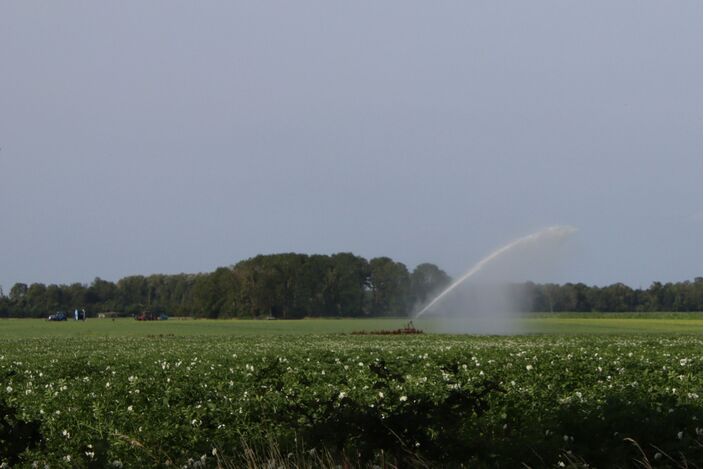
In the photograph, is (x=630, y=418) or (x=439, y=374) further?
(x=439, y=374)

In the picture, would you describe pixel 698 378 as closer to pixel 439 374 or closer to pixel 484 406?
pixel 439 374

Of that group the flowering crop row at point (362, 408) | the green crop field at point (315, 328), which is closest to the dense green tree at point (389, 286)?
the green crop field at point (315, 328)

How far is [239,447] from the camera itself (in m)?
8.95

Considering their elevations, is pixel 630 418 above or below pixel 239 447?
above

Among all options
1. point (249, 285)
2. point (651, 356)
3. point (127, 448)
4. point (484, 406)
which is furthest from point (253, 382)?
point (249, 285)

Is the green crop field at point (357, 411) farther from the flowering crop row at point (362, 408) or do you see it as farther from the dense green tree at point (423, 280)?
the dense green tree at point (423, 280)

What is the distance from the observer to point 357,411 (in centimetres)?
718

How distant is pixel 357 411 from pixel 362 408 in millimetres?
166

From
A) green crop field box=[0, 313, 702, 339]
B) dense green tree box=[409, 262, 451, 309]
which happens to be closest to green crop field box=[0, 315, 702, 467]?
green crop field box=[0, 313, 702, 339]

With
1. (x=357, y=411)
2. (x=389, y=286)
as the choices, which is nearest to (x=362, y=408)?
(x=357, y=411)

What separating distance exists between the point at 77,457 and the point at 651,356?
47.0ft

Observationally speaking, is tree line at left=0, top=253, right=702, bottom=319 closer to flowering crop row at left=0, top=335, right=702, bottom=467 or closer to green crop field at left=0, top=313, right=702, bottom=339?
green crop field at left=0, top=313, right=702, bottom=339

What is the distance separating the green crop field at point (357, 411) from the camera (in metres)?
6.81

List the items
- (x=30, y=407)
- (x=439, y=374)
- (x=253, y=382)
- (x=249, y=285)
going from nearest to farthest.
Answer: (x=30, y=407), (x=253, y=382), (x=439, y=374), (x=249, y=285)
